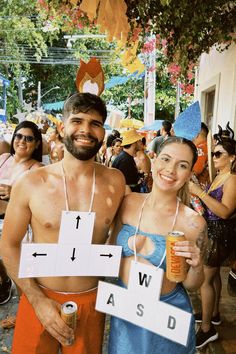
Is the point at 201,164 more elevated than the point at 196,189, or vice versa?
the point at 201,164

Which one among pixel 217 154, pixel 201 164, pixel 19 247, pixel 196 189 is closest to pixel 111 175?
pixel 19 247

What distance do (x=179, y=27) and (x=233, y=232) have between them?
2675 millimetres

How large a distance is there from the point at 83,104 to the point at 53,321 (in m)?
1.22

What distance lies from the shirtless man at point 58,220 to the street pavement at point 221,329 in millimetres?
1351

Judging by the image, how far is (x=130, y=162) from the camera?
530cm

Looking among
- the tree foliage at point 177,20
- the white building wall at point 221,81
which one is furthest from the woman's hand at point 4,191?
the white building wall at point 221,81

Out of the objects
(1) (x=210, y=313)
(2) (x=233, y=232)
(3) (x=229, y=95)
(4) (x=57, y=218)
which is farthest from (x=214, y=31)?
(4) (x=57, y=218)

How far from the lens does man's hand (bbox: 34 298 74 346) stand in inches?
71.2

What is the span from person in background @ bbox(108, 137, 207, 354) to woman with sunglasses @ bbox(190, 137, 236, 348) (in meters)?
1.13

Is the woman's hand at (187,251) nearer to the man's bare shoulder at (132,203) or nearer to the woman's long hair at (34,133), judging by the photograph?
the man's bare shoulder at (132,203)

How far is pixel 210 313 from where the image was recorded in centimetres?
316

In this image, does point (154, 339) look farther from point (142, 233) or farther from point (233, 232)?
point (233, 232)

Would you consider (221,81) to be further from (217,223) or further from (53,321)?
(53,321)

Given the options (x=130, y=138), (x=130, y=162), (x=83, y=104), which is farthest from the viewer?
(x=130, y=138)
